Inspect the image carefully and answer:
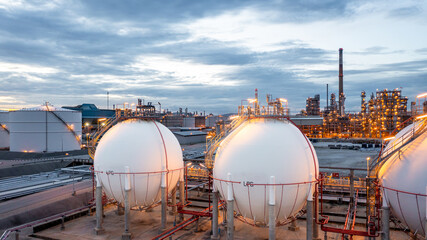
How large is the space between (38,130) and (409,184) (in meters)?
44.9

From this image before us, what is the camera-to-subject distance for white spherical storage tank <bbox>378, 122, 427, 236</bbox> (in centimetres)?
1081

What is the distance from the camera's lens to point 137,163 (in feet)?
52.0


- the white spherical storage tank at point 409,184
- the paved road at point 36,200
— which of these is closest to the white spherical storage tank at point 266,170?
the white spherical storage tank at point 409,184

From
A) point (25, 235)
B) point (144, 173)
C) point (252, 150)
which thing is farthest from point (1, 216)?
point (252, 150)

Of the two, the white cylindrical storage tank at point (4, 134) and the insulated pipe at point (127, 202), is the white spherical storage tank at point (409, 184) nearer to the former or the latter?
the insulated pipe at point (127, 202)

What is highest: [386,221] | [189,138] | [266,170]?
[266,170]

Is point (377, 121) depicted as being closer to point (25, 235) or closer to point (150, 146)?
point (150, 146)

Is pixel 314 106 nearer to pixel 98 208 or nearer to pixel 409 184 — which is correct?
pixel 409 184

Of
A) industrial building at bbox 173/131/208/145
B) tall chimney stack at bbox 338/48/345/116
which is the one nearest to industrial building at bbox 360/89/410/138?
→ tall chimney stack at bbox 338/48/345/116

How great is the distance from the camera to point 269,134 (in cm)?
1350

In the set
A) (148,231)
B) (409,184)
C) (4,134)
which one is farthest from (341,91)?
(148,231)

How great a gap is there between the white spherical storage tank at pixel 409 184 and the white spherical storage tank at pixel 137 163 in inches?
420

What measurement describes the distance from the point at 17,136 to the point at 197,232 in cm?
3755

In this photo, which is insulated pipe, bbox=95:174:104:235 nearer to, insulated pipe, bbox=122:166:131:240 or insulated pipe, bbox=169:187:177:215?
insulated pipe, bbox=122:166:131:240
